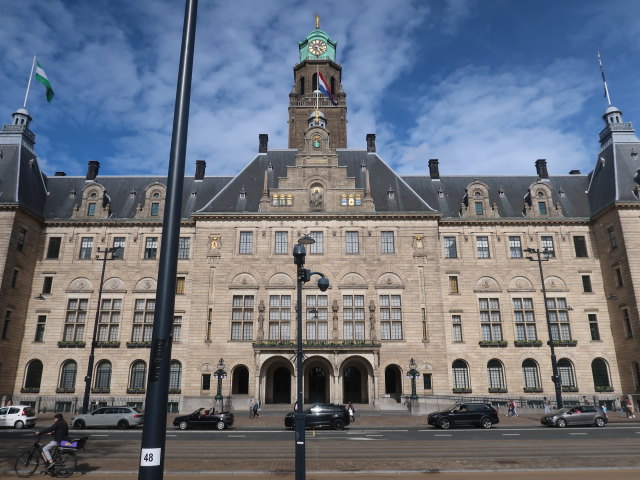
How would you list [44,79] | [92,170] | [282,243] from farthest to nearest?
[92,170]
[282,243]
[44,79]

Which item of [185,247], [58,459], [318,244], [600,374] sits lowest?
[58,459]

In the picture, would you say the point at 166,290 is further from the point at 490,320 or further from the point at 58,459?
the point at 490,320

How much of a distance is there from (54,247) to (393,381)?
1325 inches

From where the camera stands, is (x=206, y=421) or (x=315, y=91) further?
(x=315, y=91)

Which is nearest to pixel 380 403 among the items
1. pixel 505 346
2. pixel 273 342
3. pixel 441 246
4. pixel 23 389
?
pixel 273 342

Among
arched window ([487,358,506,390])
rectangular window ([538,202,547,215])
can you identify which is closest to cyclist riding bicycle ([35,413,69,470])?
arched window ([487,358,506,390])

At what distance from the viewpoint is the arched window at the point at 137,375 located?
4075 centimetres

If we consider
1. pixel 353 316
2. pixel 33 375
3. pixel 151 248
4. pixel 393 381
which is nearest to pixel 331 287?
pixel 353 316

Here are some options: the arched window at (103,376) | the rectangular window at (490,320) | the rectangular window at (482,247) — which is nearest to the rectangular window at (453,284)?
the rectangular window at (490,320)

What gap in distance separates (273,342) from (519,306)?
73.3ft

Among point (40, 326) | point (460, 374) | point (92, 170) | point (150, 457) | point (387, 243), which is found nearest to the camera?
point (150, 457)

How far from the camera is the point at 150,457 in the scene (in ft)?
20.7

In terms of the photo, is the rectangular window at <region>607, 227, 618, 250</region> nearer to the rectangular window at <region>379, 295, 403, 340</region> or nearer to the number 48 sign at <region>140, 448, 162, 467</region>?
the rectangular window at <region>379, 295, 403, 340</region>

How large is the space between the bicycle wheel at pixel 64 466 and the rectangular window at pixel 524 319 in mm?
37304
